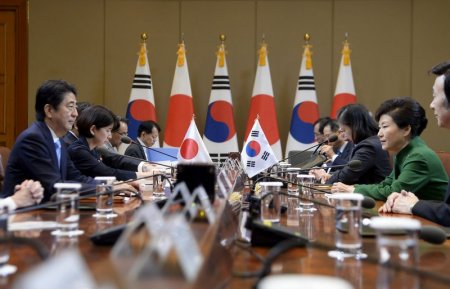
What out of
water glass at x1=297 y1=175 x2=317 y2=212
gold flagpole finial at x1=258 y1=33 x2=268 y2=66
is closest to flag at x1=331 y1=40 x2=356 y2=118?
gold flagpole finial at x1=258 y1=33 x2=268 y2=66

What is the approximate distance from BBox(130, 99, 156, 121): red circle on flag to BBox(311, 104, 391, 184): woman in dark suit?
2.74 m

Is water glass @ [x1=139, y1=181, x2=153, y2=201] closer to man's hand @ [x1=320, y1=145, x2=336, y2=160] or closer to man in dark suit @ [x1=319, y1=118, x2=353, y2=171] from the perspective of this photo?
man in dark suit @ [x1=319, y1=118, x2=353, y2=171]

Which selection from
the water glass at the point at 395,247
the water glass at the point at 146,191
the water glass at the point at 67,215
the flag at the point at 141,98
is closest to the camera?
the water glass at the point at 395,247

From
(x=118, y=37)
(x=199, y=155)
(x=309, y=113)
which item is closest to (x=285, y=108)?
(x=309, y=113)

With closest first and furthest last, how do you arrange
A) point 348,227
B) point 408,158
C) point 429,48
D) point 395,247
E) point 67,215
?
point 395,247 → point 348,227 → point 67,215 → point 408,158 → point 429,48

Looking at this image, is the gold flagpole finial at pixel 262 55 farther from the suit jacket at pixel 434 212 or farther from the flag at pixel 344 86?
the suit jacket at pixel 434 212

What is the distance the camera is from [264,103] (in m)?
6.30

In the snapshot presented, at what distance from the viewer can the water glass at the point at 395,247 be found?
97cm

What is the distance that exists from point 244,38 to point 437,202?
468 centimetres

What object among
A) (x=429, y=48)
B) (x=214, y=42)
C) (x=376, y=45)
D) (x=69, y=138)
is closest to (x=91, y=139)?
(x=69, y=138)

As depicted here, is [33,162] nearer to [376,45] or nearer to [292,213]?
[292,213]

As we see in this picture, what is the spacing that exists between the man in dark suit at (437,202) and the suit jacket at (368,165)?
106cm

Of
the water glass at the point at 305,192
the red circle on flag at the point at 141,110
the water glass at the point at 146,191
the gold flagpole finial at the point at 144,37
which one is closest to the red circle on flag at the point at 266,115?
the red circle on flag at the point at 141,110

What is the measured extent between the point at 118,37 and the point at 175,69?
34.4 inches
